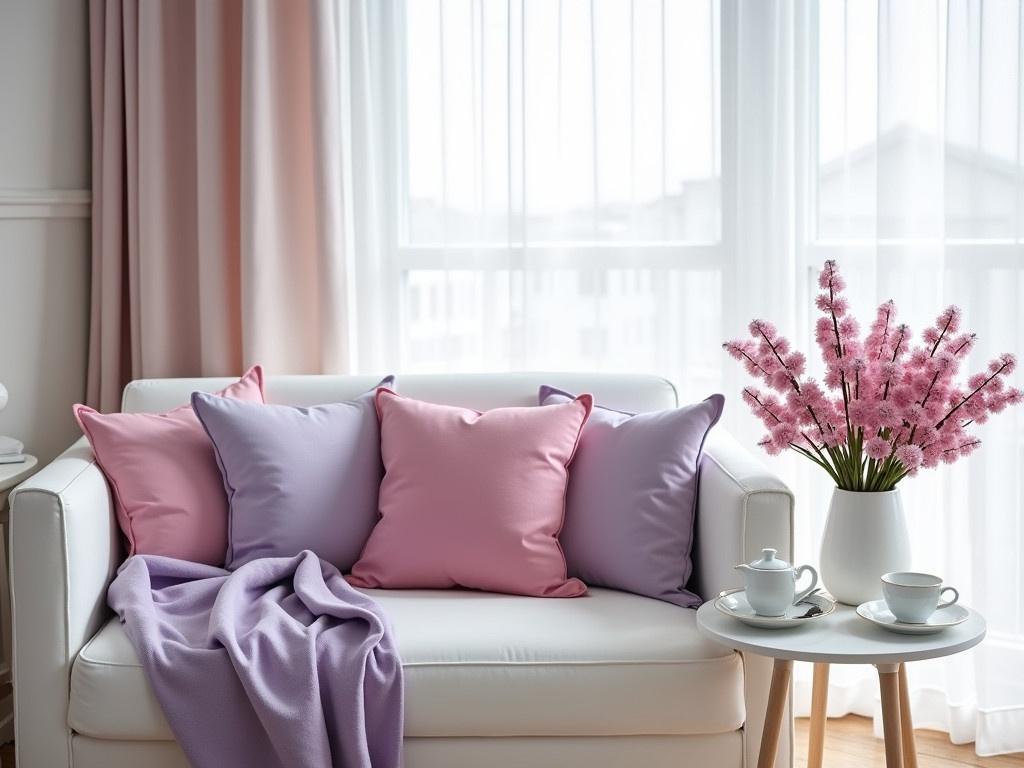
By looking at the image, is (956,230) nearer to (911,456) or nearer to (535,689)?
(911,456)

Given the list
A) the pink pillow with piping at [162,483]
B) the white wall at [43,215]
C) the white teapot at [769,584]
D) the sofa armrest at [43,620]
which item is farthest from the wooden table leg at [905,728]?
the white wall at [43,215]

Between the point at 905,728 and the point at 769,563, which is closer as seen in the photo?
the point at 769,563

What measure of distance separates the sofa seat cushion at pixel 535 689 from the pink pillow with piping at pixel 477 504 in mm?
276

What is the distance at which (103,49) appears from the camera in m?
2.79

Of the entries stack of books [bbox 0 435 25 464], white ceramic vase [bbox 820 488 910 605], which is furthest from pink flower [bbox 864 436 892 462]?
stack of books [bbox 0 435 25 464]

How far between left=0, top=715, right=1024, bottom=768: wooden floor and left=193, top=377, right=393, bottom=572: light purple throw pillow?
85 centimetres

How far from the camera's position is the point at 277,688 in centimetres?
179

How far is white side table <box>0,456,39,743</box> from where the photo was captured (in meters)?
2.39

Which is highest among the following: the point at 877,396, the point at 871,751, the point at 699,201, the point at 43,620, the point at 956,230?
the point at 699,201

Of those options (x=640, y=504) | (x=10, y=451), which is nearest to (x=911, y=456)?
(x=640, y=504)

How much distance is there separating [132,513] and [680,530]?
1.10 meters

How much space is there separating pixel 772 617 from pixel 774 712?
193 millimetres

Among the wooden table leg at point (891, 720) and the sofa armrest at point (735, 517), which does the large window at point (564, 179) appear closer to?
the sofa armrest at point (735, 517)

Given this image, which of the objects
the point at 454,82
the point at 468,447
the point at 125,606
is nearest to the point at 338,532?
the point at 468,447
